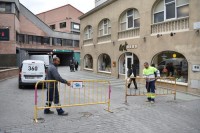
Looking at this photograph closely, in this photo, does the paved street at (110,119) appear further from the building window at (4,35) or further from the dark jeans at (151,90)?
the building window at (4,35)

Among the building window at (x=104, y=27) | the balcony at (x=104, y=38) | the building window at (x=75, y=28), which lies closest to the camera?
the balcony at (x=104, y=38)

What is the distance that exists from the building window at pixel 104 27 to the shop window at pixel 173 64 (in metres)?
8.17

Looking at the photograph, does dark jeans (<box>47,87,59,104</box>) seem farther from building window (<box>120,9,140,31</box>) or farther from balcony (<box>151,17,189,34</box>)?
building window (<box>120,9,140,31</box>)

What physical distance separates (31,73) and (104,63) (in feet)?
36.7

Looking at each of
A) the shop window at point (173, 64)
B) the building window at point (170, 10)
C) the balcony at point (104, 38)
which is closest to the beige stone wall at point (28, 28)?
the balcony at point (104, 38)

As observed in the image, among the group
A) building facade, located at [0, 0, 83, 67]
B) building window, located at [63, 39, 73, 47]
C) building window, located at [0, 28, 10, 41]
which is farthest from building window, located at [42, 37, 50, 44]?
building window, located at [0, 28, 10, 41]

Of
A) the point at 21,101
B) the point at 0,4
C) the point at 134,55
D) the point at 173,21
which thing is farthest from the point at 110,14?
the point at 0,4

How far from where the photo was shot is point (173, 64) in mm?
14023

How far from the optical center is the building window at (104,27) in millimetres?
22016

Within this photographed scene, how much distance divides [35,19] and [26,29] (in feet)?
13.0

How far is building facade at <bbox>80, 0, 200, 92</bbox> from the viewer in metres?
12.1

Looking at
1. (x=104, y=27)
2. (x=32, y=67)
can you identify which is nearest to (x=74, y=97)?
(x=32, y=67)

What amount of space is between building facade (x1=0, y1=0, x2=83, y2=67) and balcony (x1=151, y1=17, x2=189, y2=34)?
17.8 m

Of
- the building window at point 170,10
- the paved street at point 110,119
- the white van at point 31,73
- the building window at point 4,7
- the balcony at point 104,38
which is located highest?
the building window at point 4,7
